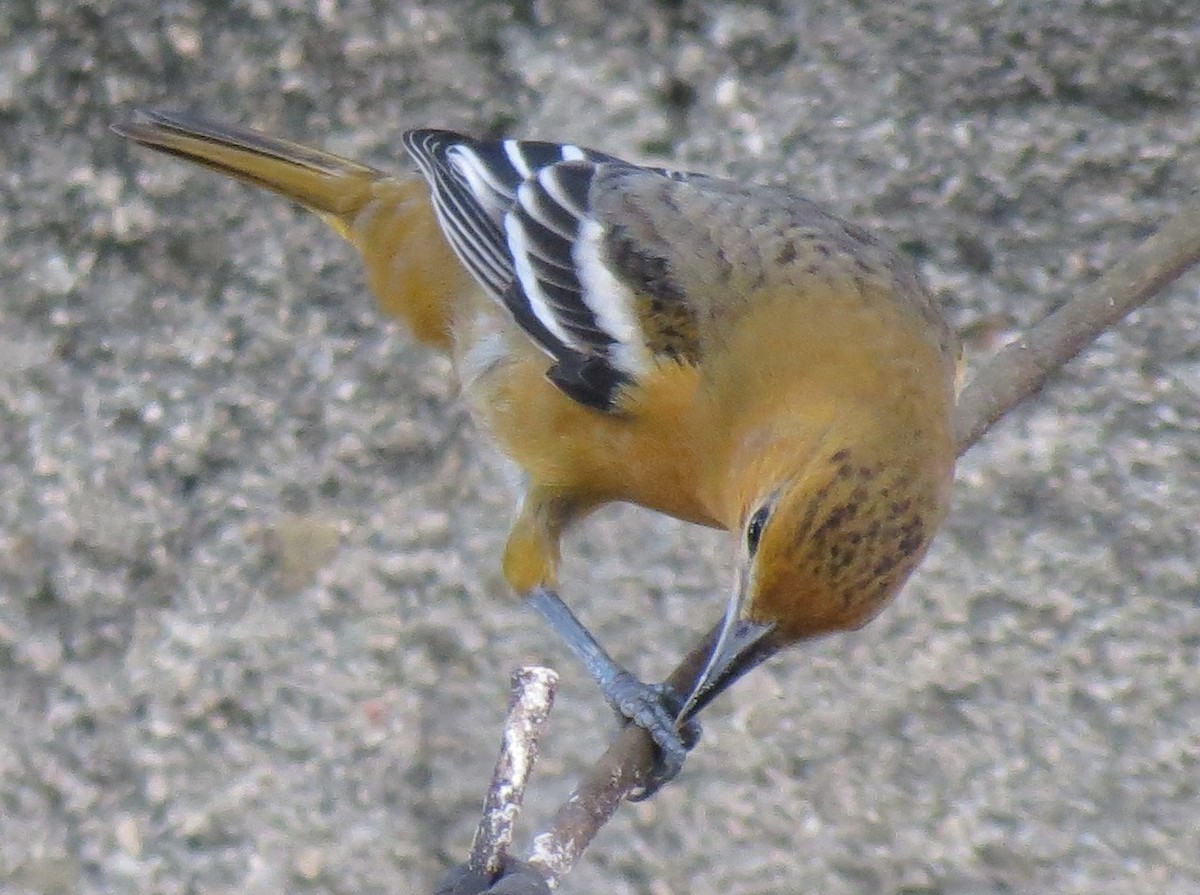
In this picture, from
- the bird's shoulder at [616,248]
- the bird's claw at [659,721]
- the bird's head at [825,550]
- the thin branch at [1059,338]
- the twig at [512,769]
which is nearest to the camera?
the twig at [512,769]

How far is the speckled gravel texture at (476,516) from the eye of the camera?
2225mm

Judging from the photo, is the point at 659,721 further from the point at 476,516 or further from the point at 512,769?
the point at 512,769

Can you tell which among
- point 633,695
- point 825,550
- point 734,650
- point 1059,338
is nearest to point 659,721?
point 633,695

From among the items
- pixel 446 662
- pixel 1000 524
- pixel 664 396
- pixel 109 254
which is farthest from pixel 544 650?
pixel 109 254

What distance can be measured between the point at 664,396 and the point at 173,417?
69 centimetres

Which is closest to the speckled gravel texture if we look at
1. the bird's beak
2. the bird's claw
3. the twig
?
the bird's claw

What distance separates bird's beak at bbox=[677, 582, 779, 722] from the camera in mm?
1732

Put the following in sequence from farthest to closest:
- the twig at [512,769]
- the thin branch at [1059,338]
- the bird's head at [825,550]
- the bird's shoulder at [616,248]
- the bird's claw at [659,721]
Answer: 1. the bird's shoulder at [616,248]
2. the bird's claw at [659,721]
3. the thin branch at [1059,338]
4. the bird's head at [825,550]
5. the twig at [512,769]

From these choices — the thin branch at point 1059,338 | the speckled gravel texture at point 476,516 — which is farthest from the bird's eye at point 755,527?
the speckled gravel texture at point 476,516

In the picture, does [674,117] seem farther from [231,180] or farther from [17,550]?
[17,550]

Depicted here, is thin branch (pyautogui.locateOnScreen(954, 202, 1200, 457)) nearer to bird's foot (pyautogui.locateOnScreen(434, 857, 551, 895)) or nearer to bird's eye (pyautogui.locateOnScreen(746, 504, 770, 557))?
bird's eye (pyautogui.locateOnScreen(746, 504, 770, 557))

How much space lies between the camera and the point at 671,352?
7.00ft

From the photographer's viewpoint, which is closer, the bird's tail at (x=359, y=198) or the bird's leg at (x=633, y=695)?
the bird's leg at (x=633, y=695)

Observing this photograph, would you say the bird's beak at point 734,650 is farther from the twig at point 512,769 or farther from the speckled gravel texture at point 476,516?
the speckled gravel texture at point 476,516
